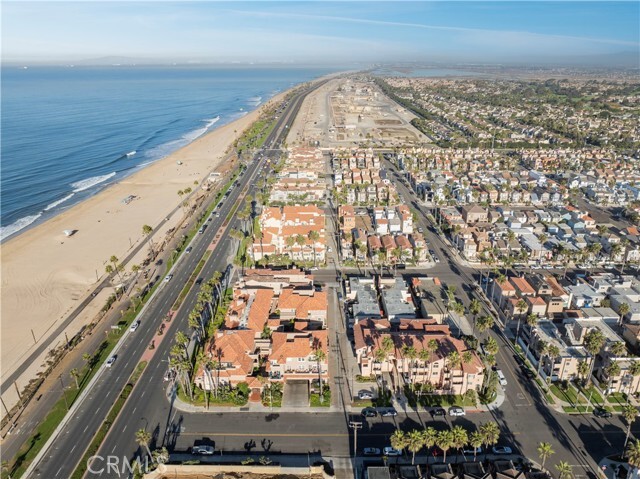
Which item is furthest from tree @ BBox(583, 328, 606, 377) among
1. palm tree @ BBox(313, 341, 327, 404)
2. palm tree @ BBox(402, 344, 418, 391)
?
palm tree @ BBox(313, 341, 327, 404)

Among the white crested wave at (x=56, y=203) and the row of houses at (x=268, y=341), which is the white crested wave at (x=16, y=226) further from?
the row of houses at (x=268, y=341)

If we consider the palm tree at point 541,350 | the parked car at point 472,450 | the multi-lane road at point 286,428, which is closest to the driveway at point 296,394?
the multi-lane road at point 286,428

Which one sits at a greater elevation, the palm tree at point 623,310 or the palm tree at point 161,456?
the palm tree at point 623,310

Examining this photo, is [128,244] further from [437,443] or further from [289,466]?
[437,443]

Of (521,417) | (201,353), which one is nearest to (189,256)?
(201,353)

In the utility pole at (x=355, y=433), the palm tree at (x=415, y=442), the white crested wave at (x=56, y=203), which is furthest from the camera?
the white crested wave at (x=56, y=203)

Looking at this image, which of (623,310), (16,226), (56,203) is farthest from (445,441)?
(56,203)

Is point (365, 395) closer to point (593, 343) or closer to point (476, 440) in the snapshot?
point (476, 440)
